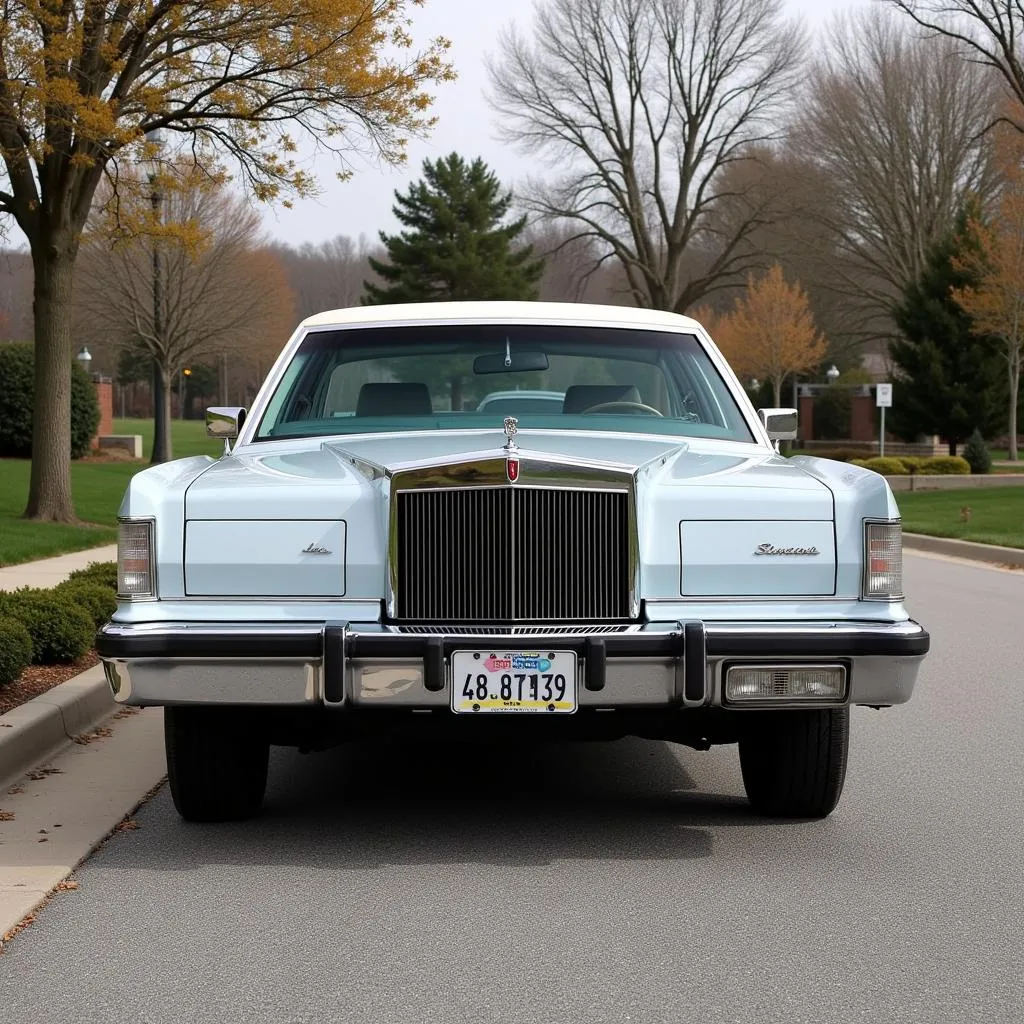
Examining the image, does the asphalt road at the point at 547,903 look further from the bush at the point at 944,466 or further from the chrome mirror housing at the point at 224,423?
the bush at the point at 944,466

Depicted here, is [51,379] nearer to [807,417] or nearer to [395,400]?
[395,400]

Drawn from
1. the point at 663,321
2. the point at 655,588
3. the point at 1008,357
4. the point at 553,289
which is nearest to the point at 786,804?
the point at 655,588

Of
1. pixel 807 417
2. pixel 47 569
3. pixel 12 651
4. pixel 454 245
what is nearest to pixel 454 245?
pixel 454 245

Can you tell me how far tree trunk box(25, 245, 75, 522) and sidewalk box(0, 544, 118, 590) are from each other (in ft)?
9.91

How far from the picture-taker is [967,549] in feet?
68.0

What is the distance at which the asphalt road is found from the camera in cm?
392

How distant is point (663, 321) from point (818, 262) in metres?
61.6

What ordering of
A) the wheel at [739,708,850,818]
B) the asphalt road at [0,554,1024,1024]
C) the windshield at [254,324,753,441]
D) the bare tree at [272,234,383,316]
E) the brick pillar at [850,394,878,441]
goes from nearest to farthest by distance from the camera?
the asphalt road at [0,554,1024,1024] < the wheel at [739,708,850,818] < the windshield at [254,324,753,441] < the brick pillar at [850,394,878,441] < the bare tree at [272,234,383,316]

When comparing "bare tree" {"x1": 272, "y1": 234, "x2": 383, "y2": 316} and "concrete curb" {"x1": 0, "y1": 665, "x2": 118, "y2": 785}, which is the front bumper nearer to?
"concrete curb" {"x1": 0, "y1": 665, "x2": 118, "y2": 785}

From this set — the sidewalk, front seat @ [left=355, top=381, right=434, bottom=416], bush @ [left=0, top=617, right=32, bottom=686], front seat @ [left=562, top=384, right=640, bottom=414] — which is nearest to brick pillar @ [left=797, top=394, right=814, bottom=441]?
the sidewalk

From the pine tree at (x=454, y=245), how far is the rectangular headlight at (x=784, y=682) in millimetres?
63540

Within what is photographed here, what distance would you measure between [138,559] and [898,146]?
60231 millimetres

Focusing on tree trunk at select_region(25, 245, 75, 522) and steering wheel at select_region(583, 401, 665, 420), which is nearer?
steering wheel at select_region(583, 401, 665, 420)

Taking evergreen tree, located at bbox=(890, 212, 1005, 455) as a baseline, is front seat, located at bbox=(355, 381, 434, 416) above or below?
below
